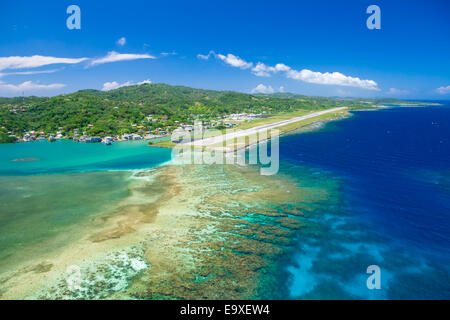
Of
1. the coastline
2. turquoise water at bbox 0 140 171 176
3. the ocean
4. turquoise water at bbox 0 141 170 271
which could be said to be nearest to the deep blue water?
the ocean

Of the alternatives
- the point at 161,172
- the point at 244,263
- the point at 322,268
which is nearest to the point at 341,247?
the point at 322,268

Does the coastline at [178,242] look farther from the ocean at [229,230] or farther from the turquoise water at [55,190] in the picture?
the turquoise water at [55,190]

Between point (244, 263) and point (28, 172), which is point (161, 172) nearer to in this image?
point (28, 172)

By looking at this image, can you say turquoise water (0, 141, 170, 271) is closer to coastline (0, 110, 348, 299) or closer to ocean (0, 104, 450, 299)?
ocean (0, 104, 450, 299)

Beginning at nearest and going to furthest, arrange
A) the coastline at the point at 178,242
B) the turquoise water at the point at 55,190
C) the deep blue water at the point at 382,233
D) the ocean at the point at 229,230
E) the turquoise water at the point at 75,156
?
1. the coastline at the point at 178,242
2. the ocean at the point at 229,230
3. the deep blue water at the point at 382,233
4. the turquoise water at the point at 55,190
5. the turquoise water at the point at 75,156

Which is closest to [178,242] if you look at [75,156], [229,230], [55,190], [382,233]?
[229,230]

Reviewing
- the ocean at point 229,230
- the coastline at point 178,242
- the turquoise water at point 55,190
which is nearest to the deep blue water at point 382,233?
the ocean at point 229,230

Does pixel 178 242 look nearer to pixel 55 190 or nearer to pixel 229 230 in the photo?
pixel 229 230
